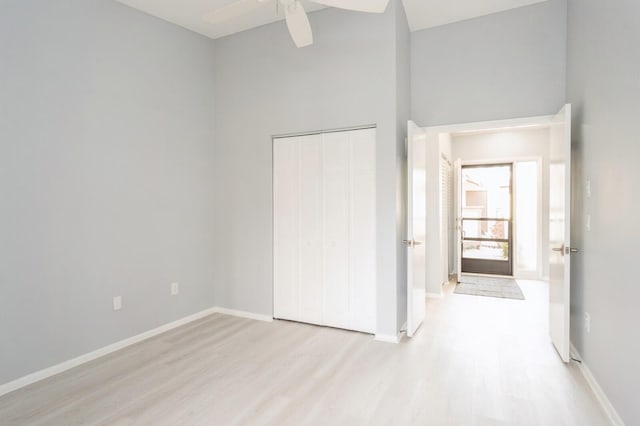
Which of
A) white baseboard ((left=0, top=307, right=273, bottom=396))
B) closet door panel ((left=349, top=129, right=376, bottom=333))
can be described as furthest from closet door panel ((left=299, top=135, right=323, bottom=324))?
white baseboard ((left=0, top=307, right=273, bottom=396))

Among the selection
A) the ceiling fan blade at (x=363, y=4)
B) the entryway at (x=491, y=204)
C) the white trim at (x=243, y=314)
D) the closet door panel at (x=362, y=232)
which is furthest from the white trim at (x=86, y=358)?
the entryway at (x=491, y=204)

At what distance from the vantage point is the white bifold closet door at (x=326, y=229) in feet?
11.2

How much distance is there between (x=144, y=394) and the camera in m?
2.39

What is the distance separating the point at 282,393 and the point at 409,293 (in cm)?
146

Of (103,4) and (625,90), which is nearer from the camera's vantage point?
(625,90)

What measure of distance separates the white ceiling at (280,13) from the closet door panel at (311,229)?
4.41 feet

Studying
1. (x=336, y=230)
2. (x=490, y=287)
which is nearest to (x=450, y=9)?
(x=336, y=230)

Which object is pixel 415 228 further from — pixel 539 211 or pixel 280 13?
pixel 539 211

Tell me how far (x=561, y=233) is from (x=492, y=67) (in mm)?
1705

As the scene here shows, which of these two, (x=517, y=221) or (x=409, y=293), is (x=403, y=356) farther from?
(x=517, y=221)

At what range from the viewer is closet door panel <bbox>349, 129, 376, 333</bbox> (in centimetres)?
337

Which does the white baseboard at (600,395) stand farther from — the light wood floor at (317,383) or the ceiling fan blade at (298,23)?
the ceiling fan blade at (298,23)

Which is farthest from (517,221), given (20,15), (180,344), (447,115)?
(20,15)

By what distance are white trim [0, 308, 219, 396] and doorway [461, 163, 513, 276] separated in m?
5.09
